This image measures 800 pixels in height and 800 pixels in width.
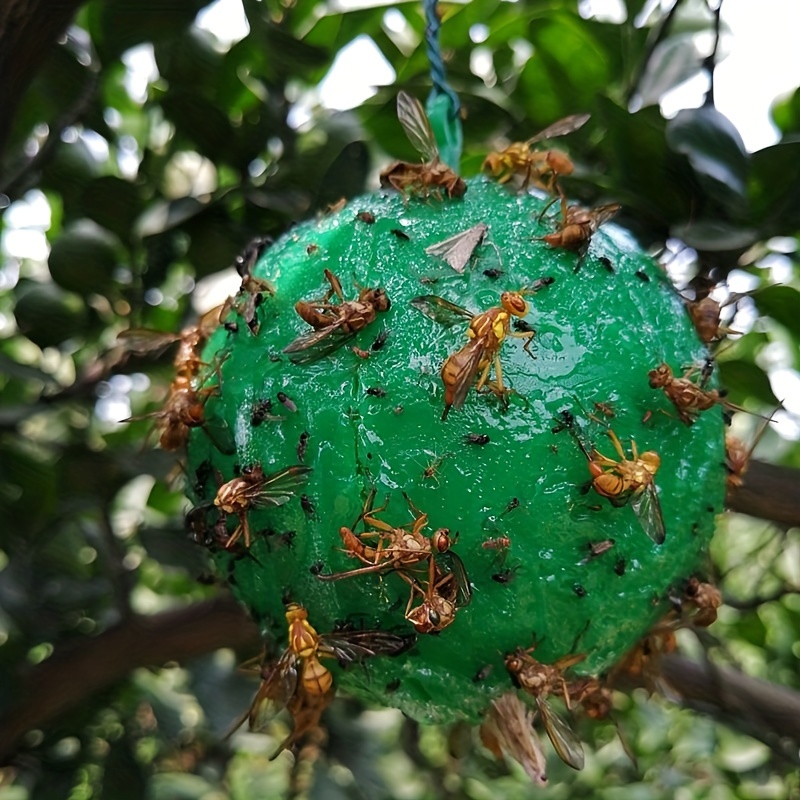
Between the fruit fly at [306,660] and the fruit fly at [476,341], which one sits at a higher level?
the fruit fly at [476,341]

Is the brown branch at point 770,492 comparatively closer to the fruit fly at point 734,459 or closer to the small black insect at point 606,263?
the fruit fly at point 734,459

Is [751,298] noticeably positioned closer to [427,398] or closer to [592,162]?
[592,162]

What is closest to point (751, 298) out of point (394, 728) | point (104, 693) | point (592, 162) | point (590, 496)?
point (592, 162)

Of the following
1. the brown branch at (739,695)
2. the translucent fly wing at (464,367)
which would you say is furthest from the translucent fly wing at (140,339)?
the brown branch at (739,695)

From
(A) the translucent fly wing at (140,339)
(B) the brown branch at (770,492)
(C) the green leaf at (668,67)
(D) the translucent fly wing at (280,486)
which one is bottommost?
(B) the brown branch at (770,492)

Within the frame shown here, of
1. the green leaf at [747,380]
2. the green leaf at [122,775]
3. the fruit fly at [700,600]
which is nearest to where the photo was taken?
the fruit fly at [700,600]

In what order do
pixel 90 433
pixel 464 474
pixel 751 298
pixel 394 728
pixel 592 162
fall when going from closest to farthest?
pixel 464 474
pixel 751 298
pixel 592 162
pixel 90 433
pixel 394 728
